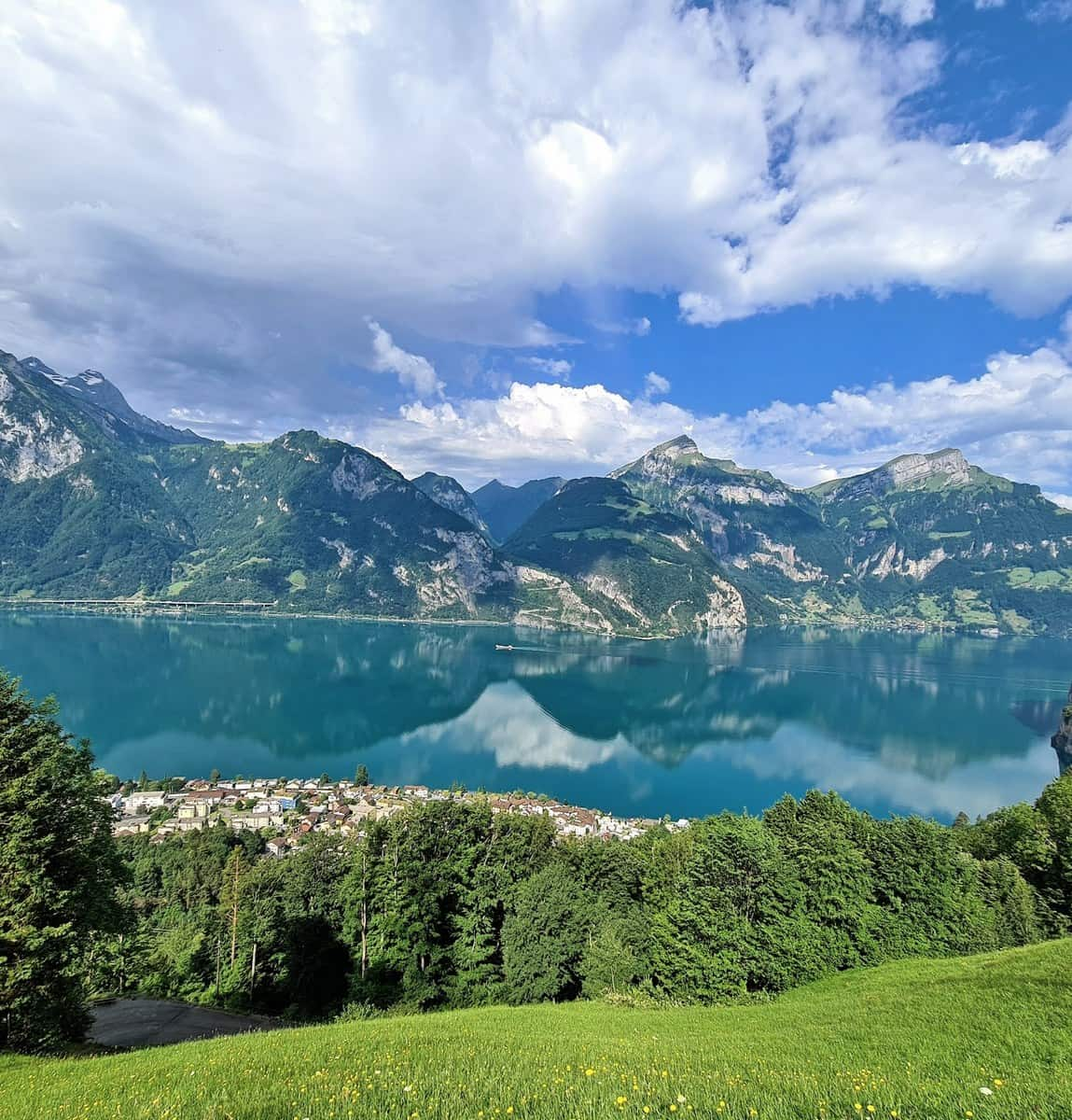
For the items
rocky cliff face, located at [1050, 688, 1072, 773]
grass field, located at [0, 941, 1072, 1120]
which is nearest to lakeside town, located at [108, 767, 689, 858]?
grass field, located at [0, 941, 1072, 1120]

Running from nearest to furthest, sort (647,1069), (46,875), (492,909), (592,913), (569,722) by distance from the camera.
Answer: (647,1069), (46,875), (592,913), (492,909), (569,722)

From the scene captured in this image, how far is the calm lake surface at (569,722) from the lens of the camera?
290 feet

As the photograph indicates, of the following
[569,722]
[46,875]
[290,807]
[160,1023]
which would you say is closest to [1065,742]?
[569,722]

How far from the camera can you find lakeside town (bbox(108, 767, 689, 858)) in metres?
59.9

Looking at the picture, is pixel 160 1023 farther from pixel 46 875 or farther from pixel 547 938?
pixel 547 938

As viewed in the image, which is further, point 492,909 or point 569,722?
point 569,722

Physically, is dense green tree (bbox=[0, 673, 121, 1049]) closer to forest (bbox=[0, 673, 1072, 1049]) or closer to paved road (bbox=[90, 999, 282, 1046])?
forest (bbox=[0, 673, 1072, 1049])

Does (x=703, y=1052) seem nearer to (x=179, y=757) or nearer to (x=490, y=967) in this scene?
(x=490, y=967)

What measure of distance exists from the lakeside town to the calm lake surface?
28.3 feet

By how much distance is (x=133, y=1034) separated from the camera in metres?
18.5

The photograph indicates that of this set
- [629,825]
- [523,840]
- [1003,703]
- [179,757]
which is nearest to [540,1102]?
[523,840]

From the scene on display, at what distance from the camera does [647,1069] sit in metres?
7.92

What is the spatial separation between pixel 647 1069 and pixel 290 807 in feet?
235

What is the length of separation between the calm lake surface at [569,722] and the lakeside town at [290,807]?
8618 mm
